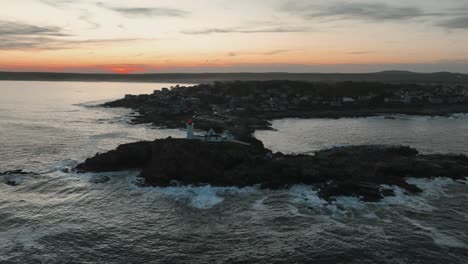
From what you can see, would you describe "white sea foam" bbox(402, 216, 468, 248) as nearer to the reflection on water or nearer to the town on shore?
the reflection on water

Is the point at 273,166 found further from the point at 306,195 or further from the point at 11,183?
the point at 11,183

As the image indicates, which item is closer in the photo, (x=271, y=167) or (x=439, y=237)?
(x=439, y=237)

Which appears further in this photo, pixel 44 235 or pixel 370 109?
pixel 370 109

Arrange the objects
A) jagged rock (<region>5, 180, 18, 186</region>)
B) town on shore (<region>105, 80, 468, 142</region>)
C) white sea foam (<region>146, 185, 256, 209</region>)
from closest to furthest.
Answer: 1. white sea foam (<region>146, 185, 256, 209</region>)
2. jagged rock (<region>5, 180, 18, 186</region>)
3. town on shore (<region>105, 80, 468, 142</region>)

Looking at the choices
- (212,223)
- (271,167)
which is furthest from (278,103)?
(212,223)

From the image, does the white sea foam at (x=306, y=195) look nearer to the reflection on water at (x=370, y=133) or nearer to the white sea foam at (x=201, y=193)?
the white sea foam at (x=201, y=193)

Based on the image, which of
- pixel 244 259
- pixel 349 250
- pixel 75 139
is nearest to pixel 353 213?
pixel 349 250

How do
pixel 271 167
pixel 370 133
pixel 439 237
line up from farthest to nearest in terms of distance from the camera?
pixel 370 133 → pixel 271 167 → pixel 439 237

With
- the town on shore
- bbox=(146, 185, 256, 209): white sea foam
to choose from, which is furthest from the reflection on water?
bbox=(146, 185, 256, 209): white sea foam

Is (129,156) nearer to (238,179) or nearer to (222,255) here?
(238,179)
